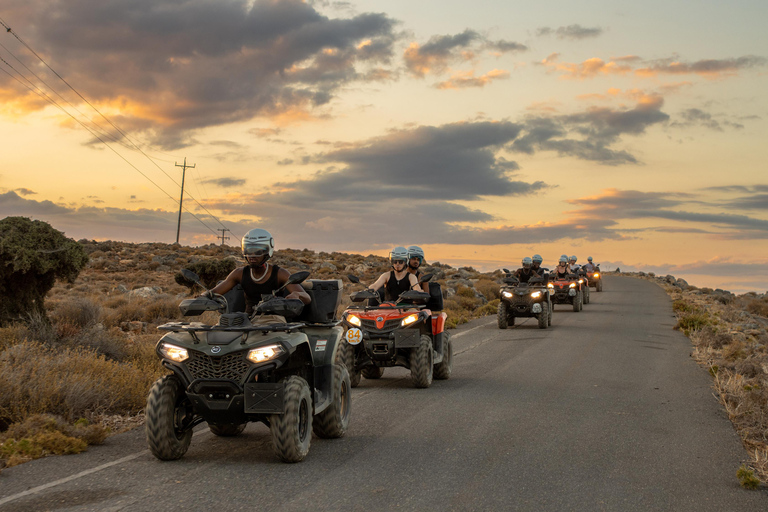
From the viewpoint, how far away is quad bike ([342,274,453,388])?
1139 cm

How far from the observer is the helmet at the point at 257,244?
7.38m

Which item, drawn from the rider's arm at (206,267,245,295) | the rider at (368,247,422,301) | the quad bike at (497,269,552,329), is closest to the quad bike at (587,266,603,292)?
the quad bike at (497,269,552,329)

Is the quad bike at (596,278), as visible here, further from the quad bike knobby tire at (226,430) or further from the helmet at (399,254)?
the quad bike knobby tire at (226,430)

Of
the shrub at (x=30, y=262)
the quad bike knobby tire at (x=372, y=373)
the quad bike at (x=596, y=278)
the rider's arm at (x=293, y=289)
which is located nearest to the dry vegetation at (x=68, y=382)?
the shrub at (x=30, y=262)

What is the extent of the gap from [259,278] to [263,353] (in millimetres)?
1257

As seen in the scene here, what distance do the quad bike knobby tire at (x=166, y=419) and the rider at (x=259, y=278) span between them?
117cm

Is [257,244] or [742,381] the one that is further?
[742,381]

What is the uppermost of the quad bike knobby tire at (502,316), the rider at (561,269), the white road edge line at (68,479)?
the rider at (561,269)

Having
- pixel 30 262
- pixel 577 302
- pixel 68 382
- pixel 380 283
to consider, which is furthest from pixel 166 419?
pixel 577 302

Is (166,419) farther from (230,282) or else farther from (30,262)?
(30,262)

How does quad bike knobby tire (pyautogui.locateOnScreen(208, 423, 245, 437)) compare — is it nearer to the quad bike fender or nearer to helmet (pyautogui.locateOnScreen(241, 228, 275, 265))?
helmet (pyautogui.locateOnScreen(241, 228, 275, 265))

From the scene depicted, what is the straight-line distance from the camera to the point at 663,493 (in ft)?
20.6

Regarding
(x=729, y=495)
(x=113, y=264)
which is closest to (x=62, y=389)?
(x=729, y=495)

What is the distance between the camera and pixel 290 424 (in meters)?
6.61
